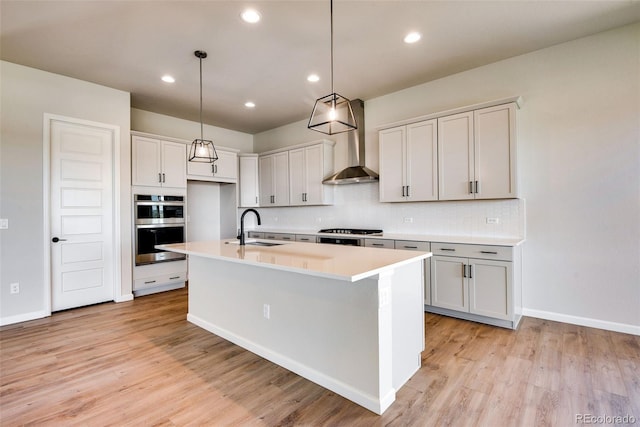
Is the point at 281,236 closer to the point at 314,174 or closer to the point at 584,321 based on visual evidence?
the point at 314,174

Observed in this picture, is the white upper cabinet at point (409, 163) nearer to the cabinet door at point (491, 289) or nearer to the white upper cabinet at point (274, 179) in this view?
the cabinet door at point (491, 289)

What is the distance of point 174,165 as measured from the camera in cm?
478

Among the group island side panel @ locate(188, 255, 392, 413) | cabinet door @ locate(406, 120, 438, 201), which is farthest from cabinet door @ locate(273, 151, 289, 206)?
island side panel @ locate(188, 255, 392, 413)

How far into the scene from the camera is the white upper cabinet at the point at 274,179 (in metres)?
5.56

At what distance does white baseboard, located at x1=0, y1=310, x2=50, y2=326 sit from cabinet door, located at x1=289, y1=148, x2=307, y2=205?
3.65 m

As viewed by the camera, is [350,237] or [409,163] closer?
[409,163]

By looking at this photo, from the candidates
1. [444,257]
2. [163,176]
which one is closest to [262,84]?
[163,176]

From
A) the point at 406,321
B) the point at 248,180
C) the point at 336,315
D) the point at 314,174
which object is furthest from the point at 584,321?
the point at 248,180

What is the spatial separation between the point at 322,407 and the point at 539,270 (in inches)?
114

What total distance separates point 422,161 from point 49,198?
4616 mm

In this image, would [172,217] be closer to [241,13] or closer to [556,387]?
[241,13]

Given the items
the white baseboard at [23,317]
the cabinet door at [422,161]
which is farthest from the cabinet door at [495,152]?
the white baseboard at [23,317]

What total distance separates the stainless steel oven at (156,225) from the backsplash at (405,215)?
6.26 ft

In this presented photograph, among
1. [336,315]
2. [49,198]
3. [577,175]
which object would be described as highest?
[577,175]
